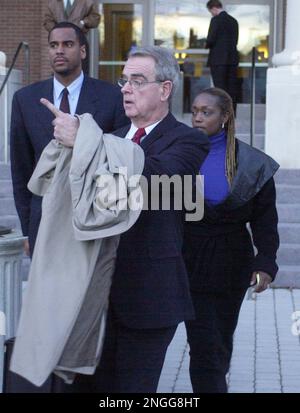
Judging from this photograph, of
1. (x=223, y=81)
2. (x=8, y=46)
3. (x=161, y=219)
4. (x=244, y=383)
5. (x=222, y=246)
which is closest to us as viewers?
(x=161, y=219)

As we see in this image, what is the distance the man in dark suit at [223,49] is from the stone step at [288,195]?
131 inches

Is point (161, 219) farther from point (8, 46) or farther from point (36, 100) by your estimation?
point (8, 46)

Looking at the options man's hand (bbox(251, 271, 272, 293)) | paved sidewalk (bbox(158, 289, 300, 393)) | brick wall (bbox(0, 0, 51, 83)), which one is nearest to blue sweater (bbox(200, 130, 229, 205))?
man's hand (bbox(251, 271, 272, 293))

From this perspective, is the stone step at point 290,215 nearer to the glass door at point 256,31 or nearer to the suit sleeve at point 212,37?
the suit sleeve at point 212,37

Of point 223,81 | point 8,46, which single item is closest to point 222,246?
point 223,81

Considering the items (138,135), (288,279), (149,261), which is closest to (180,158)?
(138,135)

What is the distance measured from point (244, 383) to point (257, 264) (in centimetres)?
178

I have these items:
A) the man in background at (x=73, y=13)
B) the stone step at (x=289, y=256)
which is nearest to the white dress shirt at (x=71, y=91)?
the stone step at (x=289, y=256)

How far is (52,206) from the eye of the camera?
3.99m

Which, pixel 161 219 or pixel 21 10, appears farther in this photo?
pixel 21 10

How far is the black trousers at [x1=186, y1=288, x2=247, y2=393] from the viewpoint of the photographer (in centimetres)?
541

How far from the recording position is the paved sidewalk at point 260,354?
6.94 meters

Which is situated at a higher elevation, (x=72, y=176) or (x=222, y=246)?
(x=72, y=176)

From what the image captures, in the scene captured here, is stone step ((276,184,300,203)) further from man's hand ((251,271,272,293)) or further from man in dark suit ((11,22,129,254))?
man's hand ((251,271,272,293))
